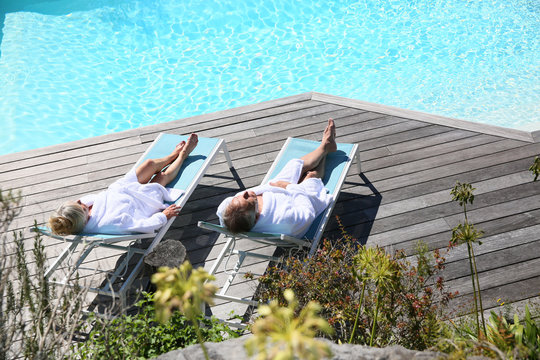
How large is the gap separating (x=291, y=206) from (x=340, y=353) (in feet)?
5.32

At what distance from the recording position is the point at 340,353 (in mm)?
2033

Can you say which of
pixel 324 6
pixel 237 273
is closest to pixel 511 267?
pixel 237 273

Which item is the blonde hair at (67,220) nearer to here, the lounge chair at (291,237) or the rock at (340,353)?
the lounge chair at (291,237)

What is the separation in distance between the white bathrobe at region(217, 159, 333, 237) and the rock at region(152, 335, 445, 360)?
4.34 feet

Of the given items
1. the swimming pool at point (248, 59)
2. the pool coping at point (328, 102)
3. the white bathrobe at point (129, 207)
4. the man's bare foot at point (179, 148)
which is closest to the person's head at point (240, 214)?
the white bathrobe at point (129, 207)

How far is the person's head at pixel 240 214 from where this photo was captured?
339 cm

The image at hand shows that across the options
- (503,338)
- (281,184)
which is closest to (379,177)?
(281,184)

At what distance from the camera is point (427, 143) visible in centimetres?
473

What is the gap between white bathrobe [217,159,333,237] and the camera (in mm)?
3473

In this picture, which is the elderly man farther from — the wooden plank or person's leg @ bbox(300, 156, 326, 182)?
the wooden plank

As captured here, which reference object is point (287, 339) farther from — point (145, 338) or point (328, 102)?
point (328, 102)

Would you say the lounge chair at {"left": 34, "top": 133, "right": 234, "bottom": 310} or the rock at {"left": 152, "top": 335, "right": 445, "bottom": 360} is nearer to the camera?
the rock at {"left": 152, "top": 335, "right": 445, "bottom": 360}

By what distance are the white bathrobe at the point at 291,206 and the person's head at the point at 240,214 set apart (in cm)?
7

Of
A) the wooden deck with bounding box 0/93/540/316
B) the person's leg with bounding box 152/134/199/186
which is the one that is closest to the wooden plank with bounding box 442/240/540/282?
the wooden deck with bounding box 0/93/540/316
